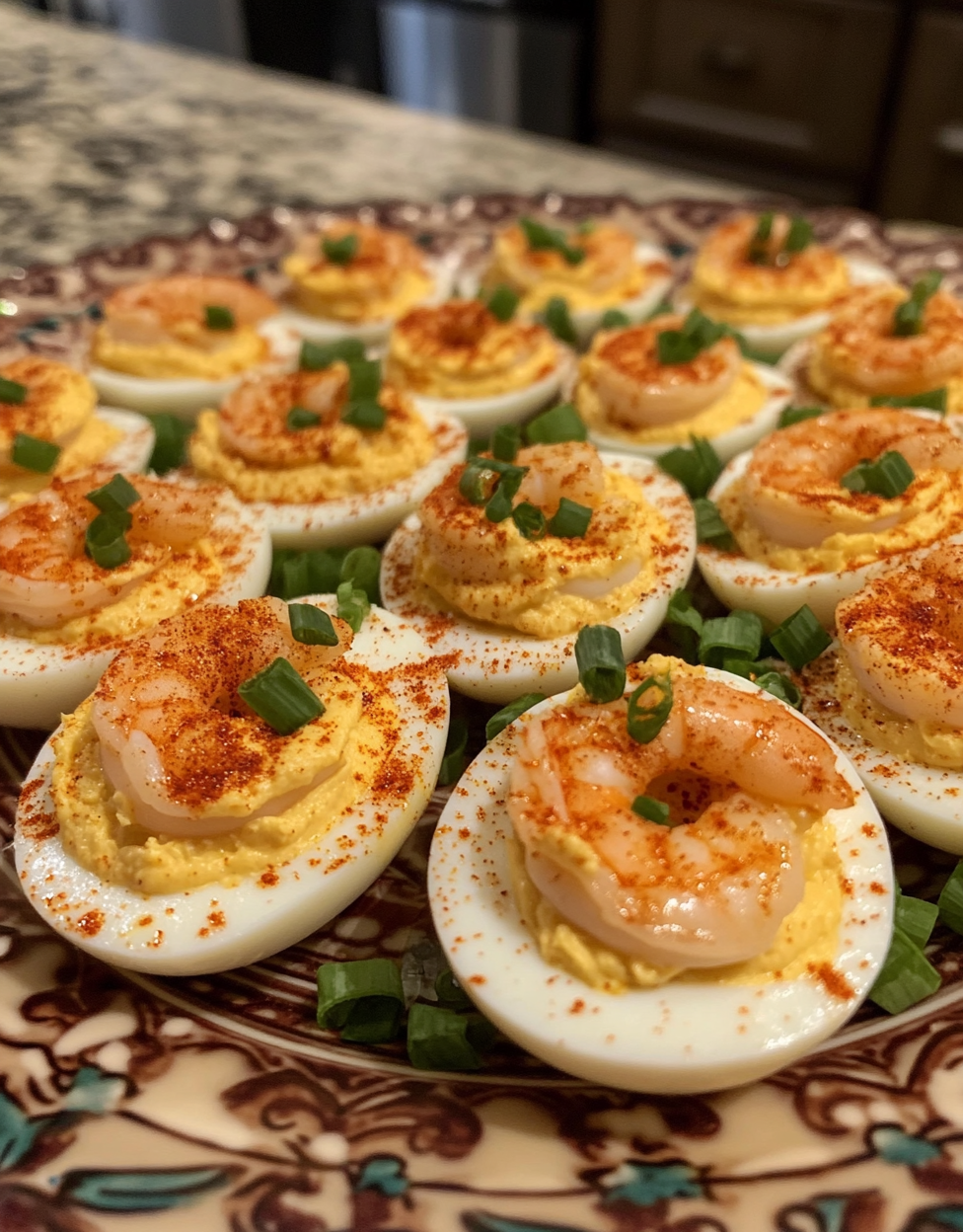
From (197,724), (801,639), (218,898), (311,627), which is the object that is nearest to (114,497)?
(311,627)

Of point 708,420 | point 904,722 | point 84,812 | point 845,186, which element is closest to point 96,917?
point 84,812

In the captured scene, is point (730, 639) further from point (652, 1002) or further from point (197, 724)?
point (197, 724)

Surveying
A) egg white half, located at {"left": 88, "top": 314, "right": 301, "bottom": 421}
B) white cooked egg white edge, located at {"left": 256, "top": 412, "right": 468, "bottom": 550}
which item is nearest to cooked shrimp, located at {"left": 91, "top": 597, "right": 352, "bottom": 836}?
white cooked egg white edge, located at {"left": 256, "top": 412, "right": 468, "bottom": 550}

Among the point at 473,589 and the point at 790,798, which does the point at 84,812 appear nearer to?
the point at 473,589

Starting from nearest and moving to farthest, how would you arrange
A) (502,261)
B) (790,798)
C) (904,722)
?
1. (790,798)
2. (904,722)
3. (502,261)

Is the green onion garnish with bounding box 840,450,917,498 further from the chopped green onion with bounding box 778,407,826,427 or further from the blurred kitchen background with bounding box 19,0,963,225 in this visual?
the blurred kitchen background with bounding box 19,0,963,225

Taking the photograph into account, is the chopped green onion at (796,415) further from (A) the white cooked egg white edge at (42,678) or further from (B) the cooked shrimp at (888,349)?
(A) the white cooked egg white edge at (42,678)
